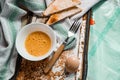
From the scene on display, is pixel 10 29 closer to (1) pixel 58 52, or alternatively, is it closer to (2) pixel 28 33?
(2) pixel 28 33

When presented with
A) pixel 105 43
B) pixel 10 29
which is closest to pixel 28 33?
pixel 10 29

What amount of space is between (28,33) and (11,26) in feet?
0.23

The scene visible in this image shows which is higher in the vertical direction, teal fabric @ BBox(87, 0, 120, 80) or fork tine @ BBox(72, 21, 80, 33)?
fork tine @ BBox(72, 21, 80, 33)

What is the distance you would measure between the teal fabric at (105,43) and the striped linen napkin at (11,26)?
0.07 metres

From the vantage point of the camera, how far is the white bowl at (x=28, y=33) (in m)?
0.71

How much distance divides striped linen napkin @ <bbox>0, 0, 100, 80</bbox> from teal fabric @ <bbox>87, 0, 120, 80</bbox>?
0.22 feet

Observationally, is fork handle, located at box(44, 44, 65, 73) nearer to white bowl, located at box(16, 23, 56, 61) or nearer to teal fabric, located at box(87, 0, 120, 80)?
white bowl, located at box(16, 23, 56, 61)

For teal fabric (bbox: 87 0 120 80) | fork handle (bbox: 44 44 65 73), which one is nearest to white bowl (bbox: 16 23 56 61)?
fork handle (bbox: 44 44 65 73)

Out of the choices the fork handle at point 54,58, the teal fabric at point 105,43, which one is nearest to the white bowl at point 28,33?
the fork handle at point 54,58

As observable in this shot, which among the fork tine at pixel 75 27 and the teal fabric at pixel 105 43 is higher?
the fork tine at pixel 75 27

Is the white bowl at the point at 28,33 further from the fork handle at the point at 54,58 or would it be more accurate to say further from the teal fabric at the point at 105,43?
the teal fabric at the point at 105,43

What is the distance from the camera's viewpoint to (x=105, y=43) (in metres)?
0.83

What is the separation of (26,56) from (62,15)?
190 mm

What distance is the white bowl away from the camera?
0.71m
